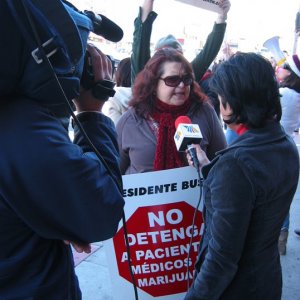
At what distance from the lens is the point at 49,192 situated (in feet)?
2.51

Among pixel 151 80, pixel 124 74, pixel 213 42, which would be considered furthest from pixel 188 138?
pixel 124 74

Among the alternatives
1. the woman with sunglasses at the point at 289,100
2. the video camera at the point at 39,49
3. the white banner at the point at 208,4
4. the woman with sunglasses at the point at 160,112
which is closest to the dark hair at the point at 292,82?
the woman with sunglasses at the point at 289,100

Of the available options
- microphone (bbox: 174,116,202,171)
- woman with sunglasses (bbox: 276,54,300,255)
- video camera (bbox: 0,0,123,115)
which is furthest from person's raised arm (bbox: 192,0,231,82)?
video camera (bbox: 0,0,123,115)

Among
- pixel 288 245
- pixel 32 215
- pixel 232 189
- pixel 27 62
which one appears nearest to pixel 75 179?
pixel 32 215

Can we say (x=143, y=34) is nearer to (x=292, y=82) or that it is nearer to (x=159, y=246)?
(x=159, y=246)

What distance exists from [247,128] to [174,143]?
0.63 meters

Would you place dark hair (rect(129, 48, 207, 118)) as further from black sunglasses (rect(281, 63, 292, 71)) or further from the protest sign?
black sunglasses (rect(281, 63, 292, 71))

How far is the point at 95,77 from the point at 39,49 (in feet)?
0.79

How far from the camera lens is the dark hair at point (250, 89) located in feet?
4.20

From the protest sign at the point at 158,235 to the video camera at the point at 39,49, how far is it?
1.01 meters

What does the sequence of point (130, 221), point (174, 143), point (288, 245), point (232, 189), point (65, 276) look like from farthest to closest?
point (288, 245) < point (174, 143) < point (130, 221) < point (232, 189) < point (65, 276)

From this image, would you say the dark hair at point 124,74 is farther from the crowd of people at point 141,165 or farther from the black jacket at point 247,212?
the black jacket at point 247,212

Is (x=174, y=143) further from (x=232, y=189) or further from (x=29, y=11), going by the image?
(x=29, y=11)

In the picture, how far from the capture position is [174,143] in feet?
6.28
